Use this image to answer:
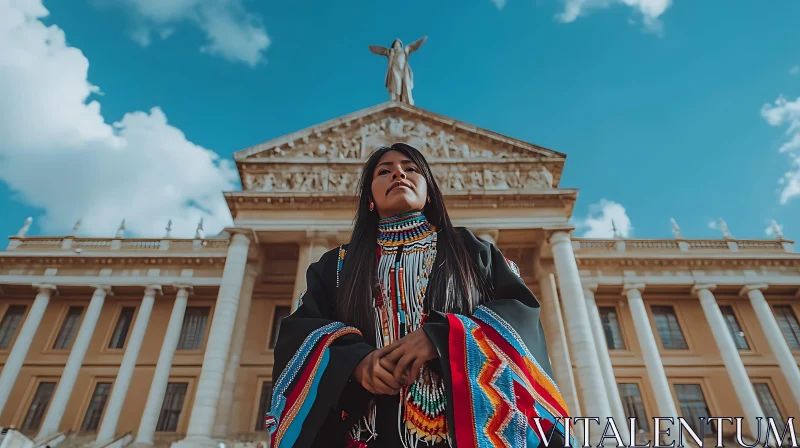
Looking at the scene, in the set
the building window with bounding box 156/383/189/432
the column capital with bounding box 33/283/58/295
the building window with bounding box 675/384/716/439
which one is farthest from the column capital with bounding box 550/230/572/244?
the column capital with bounding box 33/283/58/295

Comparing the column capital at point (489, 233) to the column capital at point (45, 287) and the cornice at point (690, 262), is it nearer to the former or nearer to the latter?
the cornice at point (690, 262)

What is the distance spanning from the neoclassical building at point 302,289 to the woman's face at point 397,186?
16.0m

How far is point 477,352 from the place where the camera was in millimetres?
2271

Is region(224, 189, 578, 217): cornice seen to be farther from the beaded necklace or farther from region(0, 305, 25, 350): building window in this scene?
the beaded necklace

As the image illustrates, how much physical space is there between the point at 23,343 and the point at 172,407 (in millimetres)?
7857

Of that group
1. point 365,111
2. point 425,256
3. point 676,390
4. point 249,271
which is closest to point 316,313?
point 425,256

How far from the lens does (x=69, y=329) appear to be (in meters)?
26.3

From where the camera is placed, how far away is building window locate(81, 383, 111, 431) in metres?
23.4

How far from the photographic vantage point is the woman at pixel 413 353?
220 centimetres

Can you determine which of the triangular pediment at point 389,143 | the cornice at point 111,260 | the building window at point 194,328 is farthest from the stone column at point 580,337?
the building window at point 194,328

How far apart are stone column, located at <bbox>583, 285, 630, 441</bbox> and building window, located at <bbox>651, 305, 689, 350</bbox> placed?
172 inches

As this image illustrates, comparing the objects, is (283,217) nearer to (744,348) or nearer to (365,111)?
(365,111)

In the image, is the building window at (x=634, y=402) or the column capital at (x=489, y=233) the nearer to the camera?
the column capital at (x=489, y=233)

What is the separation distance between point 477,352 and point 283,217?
19051 mm
